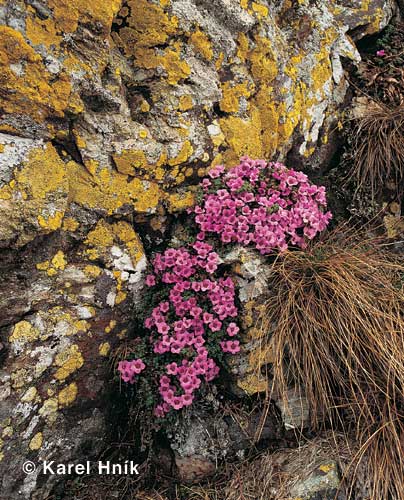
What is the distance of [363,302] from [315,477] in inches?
42.2

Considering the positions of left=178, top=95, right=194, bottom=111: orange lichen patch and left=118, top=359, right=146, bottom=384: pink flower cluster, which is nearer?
left=118, top=359, right=146, bottom=384: pink flower cluster

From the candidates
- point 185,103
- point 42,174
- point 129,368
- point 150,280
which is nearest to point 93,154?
point 42,174

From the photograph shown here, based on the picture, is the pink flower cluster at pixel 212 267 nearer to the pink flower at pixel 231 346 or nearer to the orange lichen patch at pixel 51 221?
the pink flower at pixel 231 346

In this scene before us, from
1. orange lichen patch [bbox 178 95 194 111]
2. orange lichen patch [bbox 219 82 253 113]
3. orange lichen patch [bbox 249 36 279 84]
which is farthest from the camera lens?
orange lichen patch [bbox 249 36 279 84]

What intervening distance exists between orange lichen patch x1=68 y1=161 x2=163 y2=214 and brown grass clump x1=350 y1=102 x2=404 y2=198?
75.5 inches

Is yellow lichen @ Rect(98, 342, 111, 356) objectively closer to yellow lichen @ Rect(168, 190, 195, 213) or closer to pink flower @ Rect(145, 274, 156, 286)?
pink flower @ Rect(145, 274, 156, 286)

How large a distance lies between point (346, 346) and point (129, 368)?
134cm

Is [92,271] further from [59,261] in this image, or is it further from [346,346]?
Result: [346,346]

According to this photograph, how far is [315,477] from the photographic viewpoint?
260cm

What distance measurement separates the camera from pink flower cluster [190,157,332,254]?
120 inches

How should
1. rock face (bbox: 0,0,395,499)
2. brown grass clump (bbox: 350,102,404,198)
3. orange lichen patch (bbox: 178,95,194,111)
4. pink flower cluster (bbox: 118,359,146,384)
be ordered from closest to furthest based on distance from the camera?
rock face (bbox: 0,0,395,499), pink flower cluster (bbox: 118,359,146,384), orange lichen patch (bbox: 178,95,194,111), brown grass clump (bbox: 350,102,404,198)

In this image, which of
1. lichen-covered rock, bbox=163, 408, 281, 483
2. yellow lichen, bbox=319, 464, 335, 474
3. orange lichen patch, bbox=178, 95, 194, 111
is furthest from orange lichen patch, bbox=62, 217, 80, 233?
yellow lichen, bbox=319, 464, 335, 474

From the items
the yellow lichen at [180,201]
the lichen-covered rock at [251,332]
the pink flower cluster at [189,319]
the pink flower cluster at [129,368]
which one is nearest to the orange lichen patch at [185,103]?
the yellow lichen at [180,201]

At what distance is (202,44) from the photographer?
3.22m
